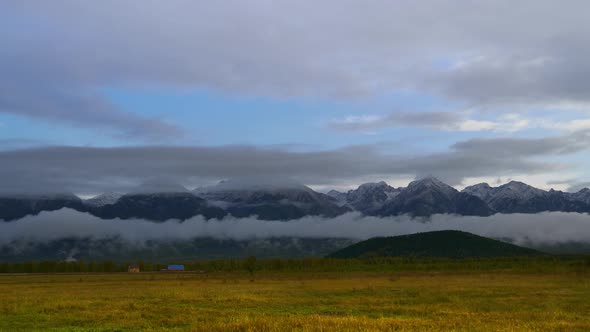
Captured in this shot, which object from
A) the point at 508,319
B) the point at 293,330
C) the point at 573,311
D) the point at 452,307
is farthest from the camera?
the point at 452,307

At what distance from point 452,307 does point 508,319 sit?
9470mm

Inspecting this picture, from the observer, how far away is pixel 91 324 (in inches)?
1594

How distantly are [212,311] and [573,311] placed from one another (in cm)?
2783

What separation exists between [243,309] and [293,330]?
19.2m

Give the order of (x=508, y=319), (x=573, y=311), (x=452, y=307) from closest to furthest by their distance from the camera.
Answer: (x=508, y=319), (x=573, y=311), (x=452, y=307)

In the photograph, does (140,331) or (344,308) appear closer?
(140,331)

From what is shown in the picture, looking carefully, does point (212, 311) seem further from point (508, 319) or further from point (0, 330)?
point (508, 319)

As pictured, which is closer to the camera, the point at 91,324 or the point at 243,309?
the point at 91,324

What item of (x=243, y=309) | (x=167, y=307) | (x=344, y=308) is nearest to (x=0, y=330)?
(x=167, y=307)

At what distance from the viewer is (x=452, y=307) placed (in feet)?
157

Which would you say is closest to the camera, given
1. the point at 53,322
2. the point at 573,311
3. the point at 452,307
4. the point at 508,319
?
the point at 508,319

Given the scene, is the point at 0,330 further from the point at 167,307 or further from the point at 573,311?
the point at 573,311

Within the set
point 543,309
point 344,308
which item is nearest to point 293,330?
point 344,308

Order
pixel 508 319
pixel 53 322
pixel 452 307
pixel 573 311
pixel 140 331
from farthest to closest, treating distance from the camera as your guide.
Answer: pixel 452 307, pixel 573 311, pixel 53 322, pixel 508 319, pixel 140 331
